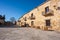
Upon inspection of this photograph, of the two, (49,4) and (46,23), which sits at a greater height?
(49,4)

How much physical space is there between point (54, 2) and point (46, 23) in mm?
3928

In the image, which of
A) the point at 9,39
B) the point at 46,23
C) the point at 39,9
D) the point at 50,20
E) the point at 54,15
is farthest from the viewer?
the point at 39,9

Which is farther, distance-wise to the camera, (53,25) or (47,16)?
(47,16)

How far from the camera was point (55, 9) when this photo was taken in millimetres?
15336

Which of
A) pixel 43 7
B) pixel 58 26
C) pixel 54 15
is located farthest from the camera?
pixel 43 7

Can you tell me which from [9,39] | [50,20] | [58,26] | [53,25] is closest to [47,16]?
[50,20]

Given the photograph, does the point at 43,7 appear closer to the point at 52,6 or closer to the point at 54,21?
the point at 52,6

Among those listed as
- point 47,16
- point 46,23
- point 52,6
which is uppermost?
point 52,6

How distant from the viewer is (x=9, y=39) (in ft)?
22.3

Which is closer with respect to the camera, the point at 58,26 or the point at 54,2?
the point at 58,26

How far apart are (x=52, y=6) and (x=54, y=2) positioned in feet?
2.44

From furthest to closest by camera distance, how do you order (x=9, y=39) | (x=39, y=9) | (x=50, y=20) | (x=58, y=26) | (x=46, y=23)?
(x=39, y=9) < (x=46, y=23) < (x=50, y=20) < (x=58, y=26) < (x=9, y=39)

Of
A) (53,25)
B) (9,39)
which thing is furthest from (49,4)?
(9,39)

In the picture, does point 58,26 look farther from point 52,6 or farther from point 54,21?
point 52,6
